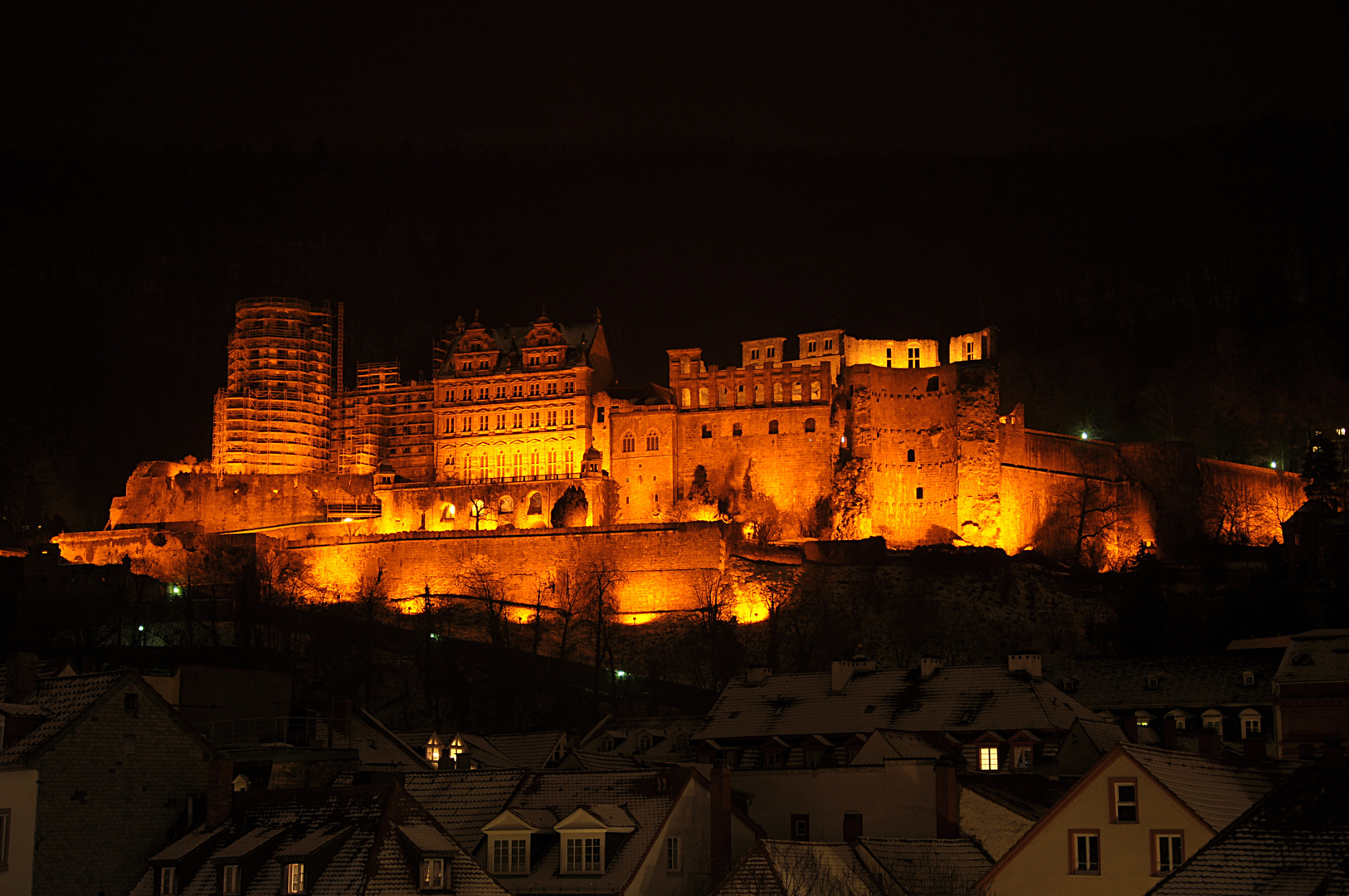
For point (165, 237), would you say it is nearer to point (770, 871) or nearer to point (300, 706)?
point (300, 706)

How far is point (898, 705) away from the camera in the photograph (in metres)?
49.7

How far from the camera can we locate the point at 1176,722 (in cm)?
5353

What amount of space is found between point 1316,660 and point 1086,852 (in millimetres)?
25956

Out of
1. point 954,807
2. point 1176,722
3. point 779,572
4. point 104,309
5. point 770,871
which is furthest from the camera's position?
point 104,309

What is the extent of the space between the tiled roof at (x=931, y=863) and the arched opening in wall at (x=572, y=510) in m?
61.1

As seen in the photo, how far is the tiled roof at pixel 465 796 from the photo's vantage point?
36438mm

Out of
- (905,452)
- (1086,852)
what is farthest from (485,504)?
(1086,852)

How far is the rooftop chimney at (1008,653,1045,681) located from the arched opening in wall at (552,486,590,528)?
4795cm

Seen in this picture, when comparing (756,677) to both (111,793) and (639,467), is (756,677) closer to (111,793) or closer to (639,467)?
(111,793)

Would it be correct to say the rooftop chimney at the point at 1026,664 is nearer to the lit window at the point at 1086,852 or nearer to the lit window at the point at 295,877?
the lit window at the point at 1086,852

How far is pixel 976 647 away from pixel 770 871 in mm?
51665

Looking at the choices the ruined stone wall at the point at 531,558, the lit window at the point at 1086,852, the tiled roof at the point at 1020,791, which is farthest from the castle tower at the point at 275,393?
the lit window at the point at 1086,852

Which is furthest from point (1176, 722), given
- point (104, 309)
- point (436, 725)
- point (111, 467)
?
point (104, 309)

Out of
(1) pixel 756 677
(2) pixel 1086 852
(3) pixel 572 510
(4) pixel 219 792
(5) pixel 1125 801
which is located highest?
(3) pixel 572 510
